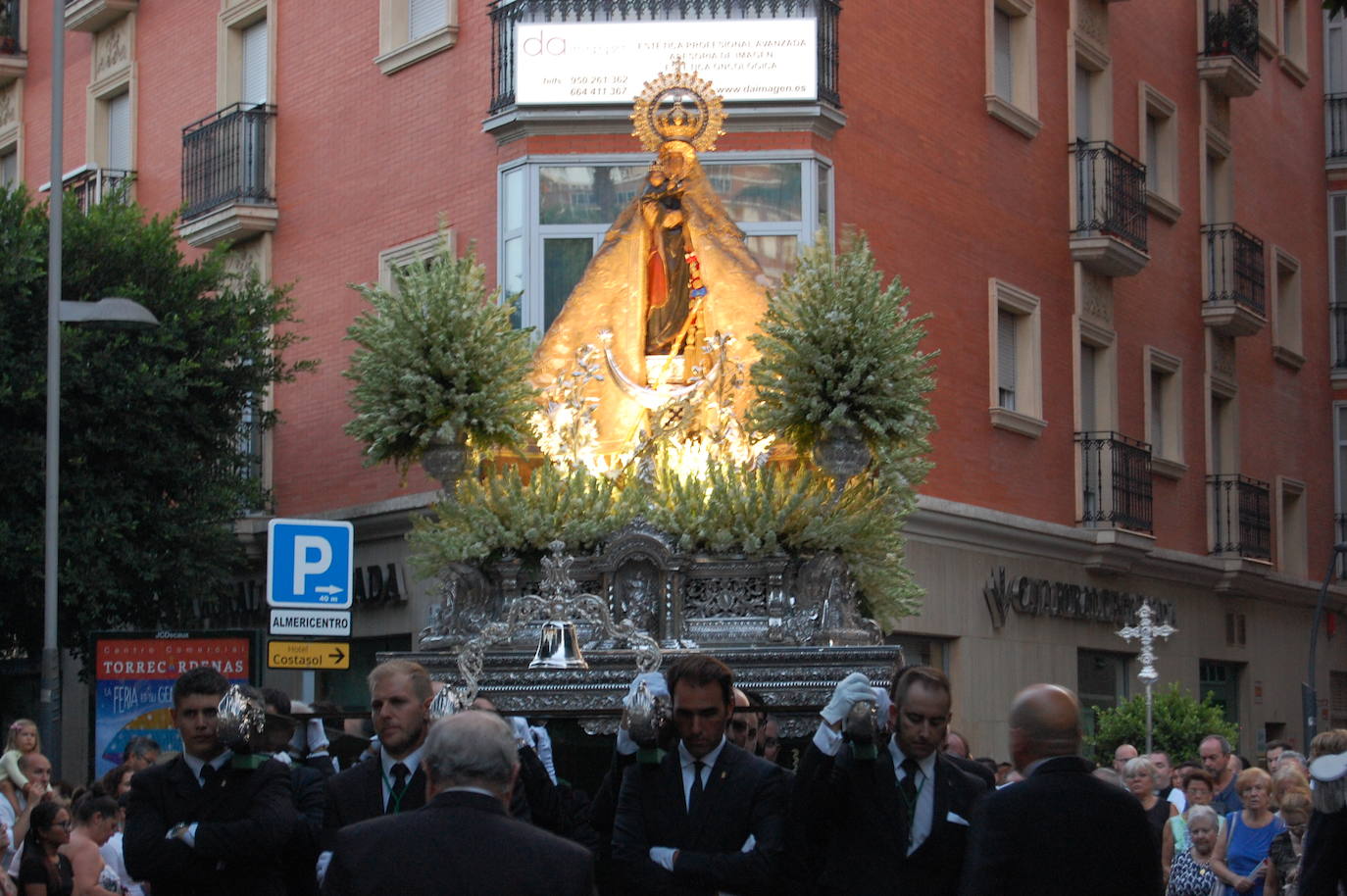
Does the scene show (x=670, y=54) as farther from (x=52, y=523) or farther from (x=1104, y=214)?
(x=52, y=523)

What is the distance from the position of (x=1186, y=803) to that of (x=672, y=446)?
3.56 m

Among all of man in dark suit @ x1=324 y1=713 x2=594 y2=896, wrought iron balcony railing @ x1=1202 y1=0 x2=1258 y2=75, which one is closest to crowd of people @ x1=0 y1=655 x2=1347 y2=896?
man in dark suit @ x1=324 y1=713 x2=594 y2=896

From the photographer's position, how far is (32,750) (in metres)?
13.1

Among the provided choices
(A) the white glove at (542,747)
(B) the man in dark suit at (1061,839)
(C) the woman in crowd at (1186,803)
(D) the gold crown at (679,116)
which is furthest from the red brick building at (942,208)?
(B) the man in dark suit at (1061,839)

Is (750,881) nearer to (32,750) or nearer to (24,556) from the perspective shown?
(32,750)

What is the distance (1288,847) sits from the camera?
964 cm

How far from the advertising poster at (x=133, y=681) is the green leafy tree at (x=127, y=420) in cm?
708

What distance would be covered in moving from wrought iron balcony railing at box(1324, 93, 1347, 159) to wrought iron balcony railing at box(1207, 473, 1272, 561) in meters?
6.81

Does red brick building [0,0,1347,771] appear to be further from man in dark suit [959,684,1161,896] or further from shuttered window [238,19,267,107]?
man in dark suit [959,684,1161,896]

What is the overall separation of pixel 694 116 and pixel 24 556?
9.56m

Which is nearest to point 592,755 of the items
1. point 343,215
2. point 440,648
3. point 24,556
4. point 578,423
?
point 440,648

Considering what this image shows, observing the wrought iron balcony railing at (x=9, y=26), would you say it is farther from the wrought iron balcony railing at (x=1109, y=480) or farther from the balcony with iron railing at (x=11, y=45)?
the wrought iron balcony railing at (x=1109, y=480)

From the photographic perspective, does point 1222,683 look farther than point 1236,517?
Yes

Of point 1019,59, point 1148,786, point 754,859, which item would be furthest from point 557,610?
point 1019,59
